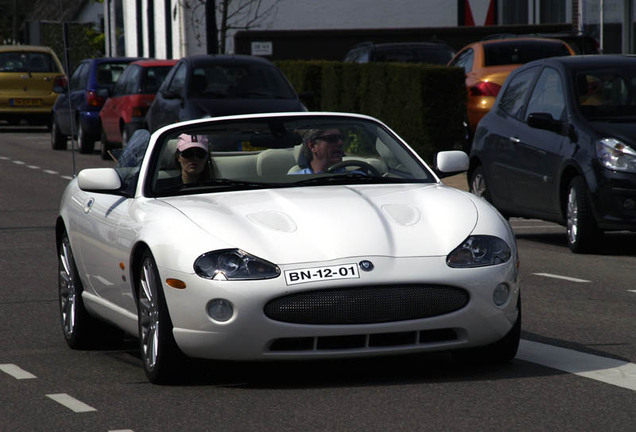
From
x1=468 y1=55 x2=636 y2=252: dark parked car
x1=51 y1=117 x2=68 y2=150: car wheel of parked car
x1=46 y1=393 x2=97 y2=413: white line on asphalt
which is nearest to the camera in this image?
x1=46 y1=393 x2=97 y2=413: white line on asphalt

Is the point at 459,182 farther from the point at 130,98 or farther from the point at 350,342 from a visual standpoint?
the point at 350,342

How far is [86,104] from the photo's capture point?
29625mm

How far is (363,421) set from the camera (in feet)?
20.5

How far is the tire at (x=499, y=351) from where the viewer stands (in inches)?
290

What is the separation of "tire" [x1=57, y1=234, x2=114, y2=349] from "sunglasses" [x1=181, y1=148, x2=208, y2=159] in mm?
1117

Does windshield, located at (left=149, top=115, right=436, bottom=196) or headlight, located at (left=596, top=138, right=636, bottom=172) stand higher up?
windshield, located at (left=149, top=115, right=436, bottom=196)

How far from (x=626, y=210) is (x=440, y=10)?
35584mm

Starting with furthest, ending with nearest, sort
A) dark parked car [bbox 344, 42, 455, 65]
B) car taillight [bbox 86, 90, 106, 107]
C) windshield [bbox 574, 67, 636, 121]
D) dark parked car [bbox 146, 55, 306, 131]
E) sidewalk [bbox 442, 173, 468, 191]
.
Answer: car taillight [bbox 86, 90, 106, 107]
dark parked car [bbox 344, 42, 455, 65]
dark parked car [bbox 146, 55, 306, 131]
sidewalk [bbox 442, 173, 468, 191]
windshield [bbox 574, 67, 636, 121]

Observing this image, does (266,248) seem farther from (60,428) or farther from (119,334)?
(119,334)

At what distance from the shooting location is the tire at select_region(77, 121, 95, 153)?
29641 mm

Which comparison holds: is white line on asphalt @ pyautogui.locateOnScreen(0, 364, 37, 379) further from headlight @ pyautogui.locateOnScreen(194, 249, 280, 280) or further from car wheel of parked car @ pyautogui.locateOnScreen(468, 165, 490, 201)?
car wheel of parked car @ pyautogui.locateOnScreen(468, 165, 490, 201)

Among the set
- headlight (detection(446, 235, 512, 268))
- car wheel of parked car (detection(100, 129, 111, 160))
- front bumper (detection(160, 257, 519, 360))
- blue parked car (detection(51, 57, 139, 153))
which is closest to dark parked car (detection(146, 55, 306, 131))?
car wheel of parked car (detection(100, 129, 111, 160))

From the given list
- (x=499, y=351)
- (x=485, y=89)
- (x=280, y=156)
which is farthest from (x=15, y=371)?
(x=485, y=89)

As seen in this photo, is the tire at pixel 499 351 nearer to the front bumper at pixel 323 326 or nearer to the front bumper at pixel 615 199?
the front bumper at pixel 323 326
